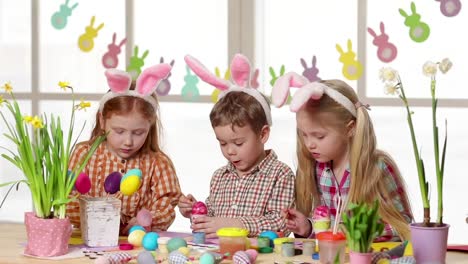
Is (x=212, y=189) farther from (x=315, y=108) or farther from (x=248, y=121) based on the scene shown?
(x=315, y=108)

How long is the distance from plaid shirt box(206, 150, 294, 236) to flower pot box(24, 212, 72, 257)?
0.59m

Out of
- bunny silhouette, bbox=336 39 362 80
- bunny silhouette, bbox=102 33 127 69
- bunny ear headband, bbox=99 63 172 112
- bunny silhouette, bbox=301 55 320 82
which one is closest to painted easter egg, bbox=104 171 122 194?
bunny ear headband, bbox=99 63 172 112

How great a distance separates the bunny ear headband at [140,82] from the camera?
3.03 m

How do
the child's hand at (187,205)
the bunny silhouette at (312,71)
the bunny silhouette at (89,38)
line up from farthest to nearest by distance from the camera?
the bunny silhouette at (89,38) < the bunny silhouette at (312,71) < the child's hand at (187,205)

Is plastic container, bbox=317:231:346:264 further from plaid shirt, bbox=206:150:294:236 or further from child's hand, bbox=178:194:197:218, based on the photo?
child's hand, bbox=178:194:197:218

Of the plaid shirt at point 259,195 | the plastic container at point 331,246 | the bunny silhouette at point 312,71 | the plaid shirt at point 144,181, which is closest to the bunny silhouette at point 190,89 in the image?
the bunny silhouette at point 312,71

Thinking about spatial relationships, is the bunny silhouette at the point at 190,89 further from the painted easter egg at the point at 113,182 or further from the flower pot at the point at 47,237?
the flower pot at the point at 47,237

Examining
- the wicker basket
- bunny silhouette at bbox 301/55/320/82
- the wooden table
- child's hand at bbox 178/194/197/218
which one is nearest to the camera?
the wooden table

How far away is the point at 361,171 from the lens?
291 centimetres

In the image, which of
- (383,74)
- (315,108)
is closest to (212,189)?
(315,108)

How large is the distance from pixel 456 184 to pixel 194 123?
163 centimetres

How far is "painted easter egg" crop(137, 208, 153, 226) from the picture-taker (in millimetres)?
3012

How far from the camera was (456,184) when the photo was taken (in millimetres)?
5344

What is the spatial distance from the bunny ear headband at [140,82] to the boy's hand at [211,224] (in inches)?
18.4
